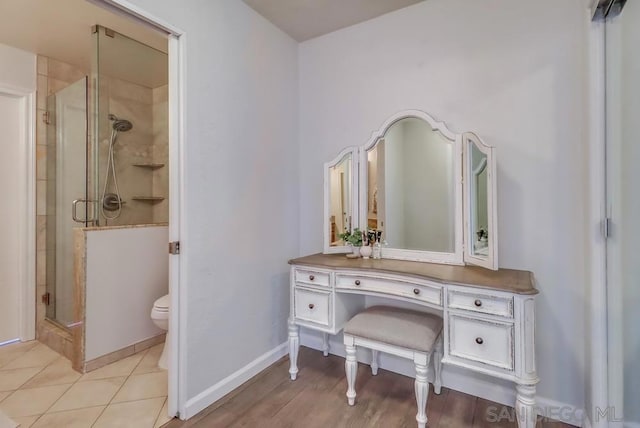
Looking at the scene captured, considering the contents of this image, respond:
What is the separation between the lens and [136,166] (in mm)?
2871

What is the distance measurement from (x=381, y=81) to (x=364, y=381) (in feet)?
6.70

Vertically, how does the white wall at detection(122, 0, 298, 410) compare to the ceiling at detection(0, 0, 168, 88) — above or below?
below

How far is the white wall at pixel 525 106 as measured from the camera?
1.58m

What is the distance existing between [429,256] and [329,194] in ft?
2.68

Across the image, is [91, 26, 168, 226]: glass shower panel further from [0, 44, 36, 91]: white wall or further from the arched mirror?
the arched mirror

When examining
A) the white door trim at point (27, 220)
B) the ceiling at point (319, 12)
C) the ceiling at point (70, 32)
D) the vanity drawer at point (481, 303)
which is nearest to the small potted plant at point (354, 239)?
the vanity drawer at point (481, 303)

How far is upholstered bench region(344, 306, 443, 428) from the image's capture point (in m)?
1.52

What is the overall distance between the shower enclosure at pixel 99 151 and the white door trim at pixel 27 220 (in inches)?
4.0

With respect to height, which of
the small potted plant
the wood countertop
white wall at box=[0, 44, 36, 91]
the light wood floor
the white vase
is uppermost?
white wall at box=[0, 44, 36, 91]

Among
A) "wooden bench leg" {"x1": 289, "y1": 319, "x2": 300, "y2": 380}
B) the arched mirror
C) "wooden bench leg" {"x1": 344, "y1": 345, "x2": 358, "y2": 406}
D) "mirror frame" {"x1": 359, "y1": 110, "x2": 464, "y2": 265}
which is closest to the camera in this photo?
"wooden bench leg" {"x1": 344, "y1": 345, "x2": 358, "y2": 406}

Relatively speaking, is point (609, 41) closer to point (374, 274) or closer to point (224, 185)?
point (374, 274)

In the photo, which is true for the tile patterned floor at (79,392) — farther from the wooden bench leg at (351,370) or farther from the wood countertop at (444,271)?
the wood countertop at (444,271)

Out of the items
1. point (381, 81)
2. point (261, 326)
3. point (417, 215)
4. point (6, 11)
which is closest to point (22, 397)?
point (261, 326)

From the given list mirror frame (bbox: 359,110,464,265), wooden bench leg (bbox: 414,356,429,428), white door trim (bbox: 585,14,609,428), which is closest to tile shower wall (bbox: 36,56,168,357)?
mirror frame (bbox: 359,110,464,265)
